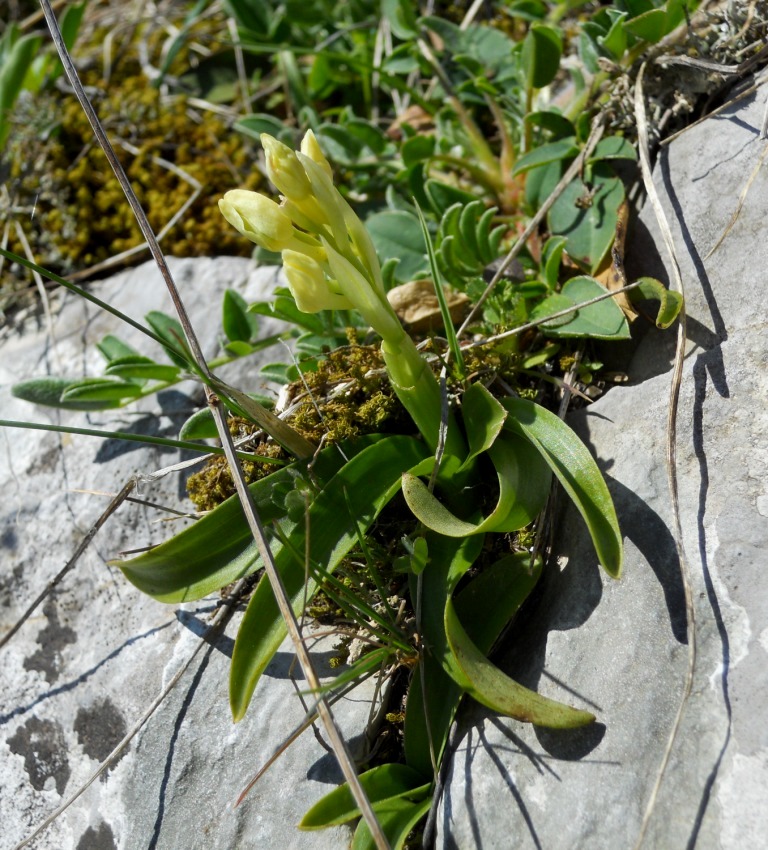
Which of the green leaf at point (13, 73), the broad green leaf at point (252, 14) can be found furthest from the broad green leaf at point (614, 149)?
the green leaf at point (13, 73)

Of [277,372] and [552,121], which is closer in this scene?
[277,372]

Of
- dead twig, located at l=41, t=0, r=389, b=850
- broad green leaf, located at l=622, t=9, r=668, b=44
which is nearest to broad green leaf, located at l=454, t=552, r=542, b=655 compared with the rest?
dead twig, located at l=41, t=0, r=389, b=850

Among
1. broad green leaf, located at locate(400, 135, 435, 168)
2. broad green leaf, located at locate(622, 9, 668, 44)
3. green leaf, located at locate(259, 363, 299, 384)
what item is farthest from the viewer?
broad green leaf, located at locate(400, 135, 435, 168)

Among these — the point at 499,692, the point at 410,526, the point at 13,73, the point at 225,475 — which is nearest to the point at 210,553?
the point at 225,475

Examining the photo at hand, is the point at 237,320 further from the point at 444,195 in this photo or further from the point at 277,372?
the point at 444,195

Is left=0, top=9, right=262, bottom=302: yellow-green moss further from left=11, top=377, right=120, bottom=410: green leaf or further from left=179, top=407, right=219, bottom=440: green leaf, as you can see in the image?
left=179, top=407, right=219, bottom=440: green leaf

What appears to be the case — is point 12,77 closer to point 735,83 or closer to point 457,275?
point 457,275
